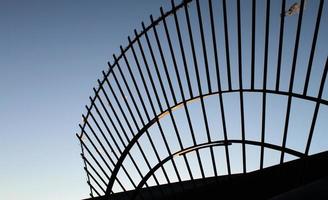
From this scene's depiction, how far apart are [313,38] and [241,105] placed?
89 centimetres

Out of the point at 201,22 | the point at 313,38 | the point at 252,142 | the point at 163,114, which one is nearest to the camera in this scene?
the point at 313,38

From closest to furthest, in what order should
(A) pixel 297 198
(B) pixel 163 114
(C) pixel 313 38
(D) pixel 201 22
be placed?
1. (A) pixel 297 198
2. (C) pixel 313 38
3. (D) pixel 201 22
4. (B) pixel 163 114

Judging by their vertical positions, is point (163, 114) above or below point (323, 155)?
above

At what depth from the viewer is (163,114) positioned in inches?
136

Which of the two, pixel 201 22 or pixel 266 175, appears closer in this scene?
pixel 266 175

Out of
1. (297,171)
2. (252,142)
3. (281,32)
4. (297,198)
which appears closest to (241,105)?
(252,142)

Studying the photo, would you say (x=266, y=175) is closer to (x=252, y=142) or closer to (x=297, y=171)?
(x=297, y=171)

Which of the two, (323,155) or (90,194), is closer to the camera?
(323,155)

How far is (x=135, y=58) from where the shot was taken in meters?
3.55

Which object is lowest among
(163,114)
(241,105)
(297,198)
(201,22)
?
(297,198)

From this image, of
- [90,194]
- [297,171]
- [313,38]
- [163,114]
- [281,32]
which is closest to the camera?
[297,171]

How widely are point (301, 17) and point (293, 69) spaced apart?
43 cm

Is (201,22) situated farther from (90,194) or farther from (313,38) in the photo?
(90,194)

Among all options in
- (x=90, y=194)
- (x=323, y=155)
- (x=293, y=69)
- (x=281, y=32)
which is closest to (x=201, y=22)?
(x=281, y=32)
